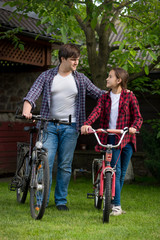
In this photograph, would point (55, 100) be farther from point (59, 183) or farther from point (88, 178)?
point (88, 178)

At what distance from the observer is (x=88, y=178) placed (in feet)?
33.0

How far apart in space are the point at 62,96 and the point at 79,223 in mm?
1473

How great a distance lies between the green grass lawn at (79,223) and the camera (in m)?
3.79

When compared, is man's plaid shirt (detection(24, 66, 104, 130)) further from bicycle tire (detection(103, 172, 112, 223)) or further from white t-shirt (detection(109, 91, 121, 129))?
bicycle tire (detection(103, 172, 112, 223))

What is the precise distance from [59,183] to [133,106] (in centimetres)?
126

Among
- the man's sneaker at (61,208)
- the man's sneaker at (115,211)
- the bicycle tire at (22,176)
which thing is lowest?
the man's sneaker at (61,208)

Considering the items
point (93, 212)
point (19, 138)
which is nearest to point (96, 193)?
point (93, 212)

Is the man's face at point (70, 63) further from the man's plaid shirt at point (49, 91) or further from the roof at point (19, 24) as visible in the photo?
the roof at point (19, 24)

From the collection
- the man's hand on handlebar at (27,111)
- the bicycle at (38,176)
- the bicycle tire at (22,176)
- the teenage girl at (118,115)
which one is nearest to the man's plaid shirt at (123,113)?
the teenage girl at (118,115)

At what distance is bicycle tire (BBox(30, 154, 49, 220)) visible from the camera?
4289 millimetres

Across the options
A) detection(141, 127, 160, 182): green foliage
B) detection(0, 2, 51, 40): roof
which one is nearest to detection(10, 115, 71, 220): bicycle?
detection(141, 127, 160, 182): green foliage

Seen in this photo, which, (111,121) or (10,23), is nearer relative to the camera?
(111,121)

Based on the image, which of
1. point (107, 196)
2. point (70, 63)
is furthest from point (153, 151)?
point (107, 196)

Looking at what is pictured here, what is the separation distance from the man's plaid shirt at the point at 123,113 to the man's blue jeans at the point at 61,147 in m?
0.39
